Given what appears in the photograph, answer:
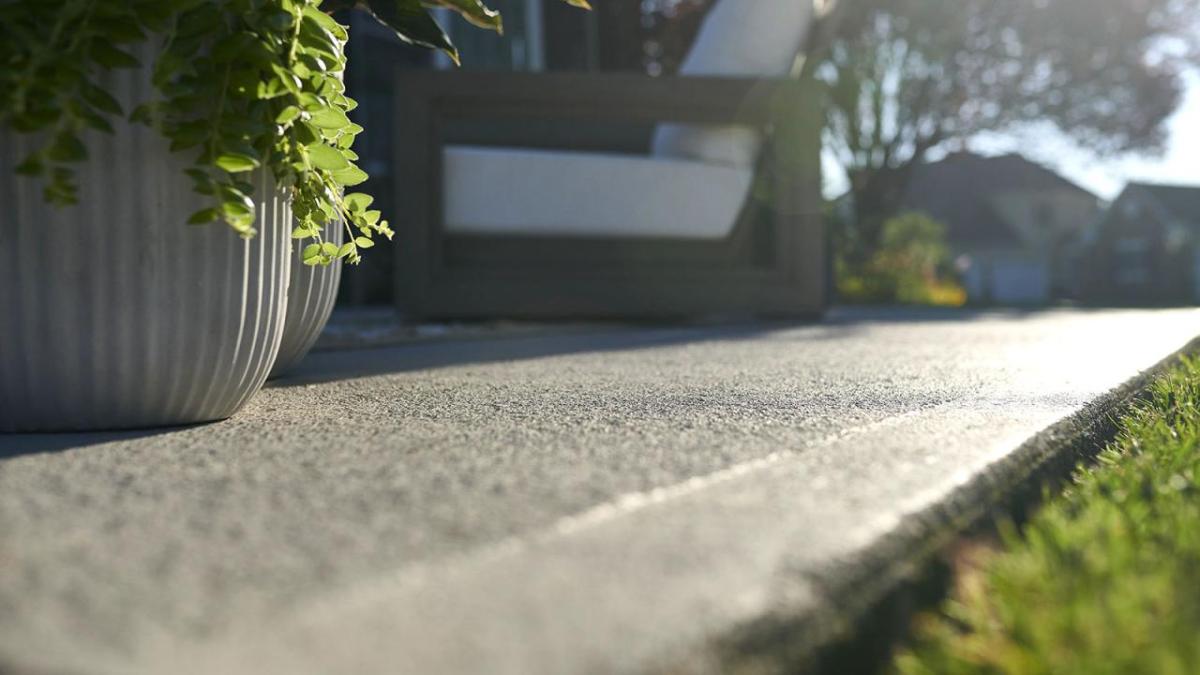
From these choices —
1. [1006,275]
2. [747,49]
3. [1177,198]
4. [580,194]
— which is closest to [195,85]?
[580,194]

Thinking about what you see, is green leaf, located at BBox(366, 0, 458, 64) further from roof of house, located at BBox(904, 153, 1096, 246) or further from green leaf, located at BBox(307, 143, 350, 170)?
roof of house, located at BBox(904, 153, 1096, 246)

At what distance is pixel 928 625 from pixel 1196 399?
1.40 metres

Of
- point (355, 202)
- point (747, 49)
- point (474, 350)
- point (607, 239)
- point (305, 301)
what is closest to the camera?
point (355, 202)

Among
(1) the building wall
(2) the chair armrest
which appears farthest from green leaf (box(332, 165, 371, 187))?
(1) the building wall

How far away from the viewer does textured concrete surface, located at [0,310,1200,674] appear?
57 cm

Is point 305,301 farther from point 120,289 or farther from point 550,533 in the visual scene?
point 550,533

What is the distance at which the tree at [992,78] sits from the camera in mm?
14305

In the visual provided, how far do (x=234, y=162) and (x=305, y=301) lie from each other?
63cm

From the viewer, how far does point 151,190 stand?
3.99 ft

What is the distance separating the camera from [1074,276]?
2923cm

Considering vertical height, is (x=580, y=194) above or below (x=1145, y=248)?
below

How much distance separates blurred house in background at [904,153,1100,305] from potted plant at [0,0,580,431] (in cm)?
3095

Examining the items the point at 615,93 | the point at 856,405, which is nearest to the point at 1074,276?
the point at 615,93

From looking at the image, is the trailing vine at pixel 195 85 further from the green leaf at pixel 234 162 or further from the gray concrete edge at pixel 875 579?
the gray concrete edge at pixel 875 579
